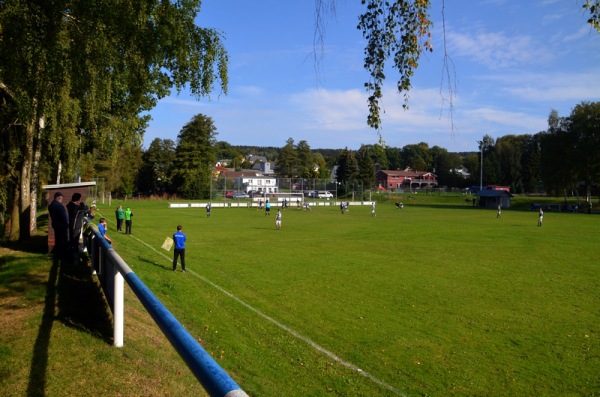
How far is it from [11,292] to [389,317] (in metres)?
7.42

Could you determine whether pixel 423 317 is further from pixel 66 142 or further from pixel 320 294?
pixel 66 142

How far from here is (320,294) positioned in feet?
42.4

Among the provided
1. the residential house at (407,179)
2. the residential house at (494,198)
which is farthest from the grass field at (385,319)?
the residential house at (407,179)

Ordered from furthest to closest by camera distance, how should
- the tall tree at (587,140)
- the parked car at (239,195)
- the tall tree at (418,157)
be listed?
1. the tall tree at (418,157)
2. the parked car at (239,195)
3. the tall tree at (587,140)

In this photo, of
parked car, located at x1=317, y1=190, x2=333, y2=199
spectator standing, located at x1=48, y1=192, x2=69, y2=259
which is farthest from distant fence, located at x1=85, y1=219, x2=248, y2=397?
parked car, located at x1=317, y1=190, x2=333, y2=199

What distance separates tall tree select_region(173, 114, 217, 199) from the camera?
90.9 metres

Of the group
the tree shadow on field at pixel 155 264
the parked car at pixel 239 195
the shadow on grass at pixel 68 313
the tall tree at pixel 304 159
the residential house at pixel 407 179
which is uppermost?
the tall tree at pixel 304 159

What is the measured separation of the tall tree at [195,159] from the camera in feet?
298

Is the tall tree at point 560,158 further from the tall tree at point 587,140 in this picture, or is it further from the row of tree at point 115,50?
the row of tree at point 115,50

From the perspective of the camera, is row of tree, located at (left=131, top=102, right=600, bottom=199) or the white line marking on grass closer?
the white line marking on grass

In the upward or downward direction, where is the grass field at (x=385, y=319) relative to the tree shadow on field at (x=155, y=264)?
downward

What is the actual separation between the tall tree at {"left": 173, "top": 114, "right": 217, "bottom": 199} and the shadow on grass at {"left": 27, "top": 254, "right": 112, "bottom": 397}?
82533 millimetres

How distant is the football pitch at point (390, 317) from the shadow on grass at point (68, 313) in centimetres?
211

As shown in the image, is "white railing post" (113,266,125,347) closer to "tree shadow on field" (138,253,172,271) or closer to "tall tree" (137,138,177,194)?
"tree shadow on field" (138,253,172,271)
